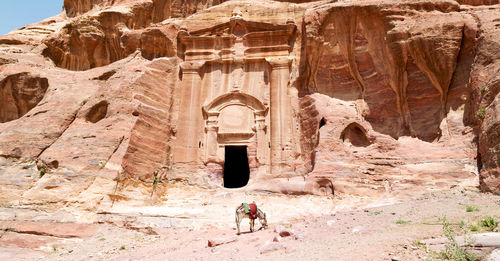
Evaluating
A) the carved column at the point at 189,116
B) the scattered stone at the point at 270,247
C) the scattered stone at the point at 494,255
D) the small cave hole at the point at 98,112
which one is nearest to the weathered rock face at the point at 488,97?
the scattered stone at the point at 494,255

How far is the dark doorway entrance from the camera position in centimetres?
2092

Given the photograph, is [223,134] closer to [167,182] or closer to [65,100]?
Result: [167,182]

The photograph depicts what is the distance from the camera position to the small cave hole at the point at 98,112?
1762 centimetres

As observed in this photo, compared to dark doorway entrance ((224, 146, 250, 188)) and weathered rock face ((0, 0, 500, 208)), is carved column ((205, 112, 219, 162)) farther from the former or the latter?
dark doorway entrance ((224, 146, 250, 188))

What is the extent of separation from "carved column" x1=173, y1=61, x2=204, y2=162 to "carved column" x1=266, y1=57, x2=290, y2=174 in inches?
142

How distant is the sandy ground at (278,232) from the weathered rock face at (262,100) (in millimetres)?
1238

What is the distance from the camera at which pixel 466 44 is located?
15.1 meters

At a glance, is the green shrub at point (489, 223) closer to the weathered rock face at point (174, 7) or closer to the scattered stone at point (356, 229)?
the scattered stone at point (356, 229)

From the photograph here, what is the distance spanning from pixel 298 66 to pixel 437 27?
6.21 m

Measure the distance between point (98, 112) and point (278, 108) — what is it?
833 centimetres

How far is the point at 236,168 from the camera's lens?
Result: 21609 millimetres

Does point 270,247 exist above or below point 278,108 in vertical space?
below

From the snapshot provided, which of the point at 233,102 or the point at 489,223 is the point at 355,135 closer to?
the point at 233,102

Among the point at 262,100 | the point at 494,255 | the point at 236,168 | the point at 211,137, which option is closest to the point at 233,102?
the point at 262,100
